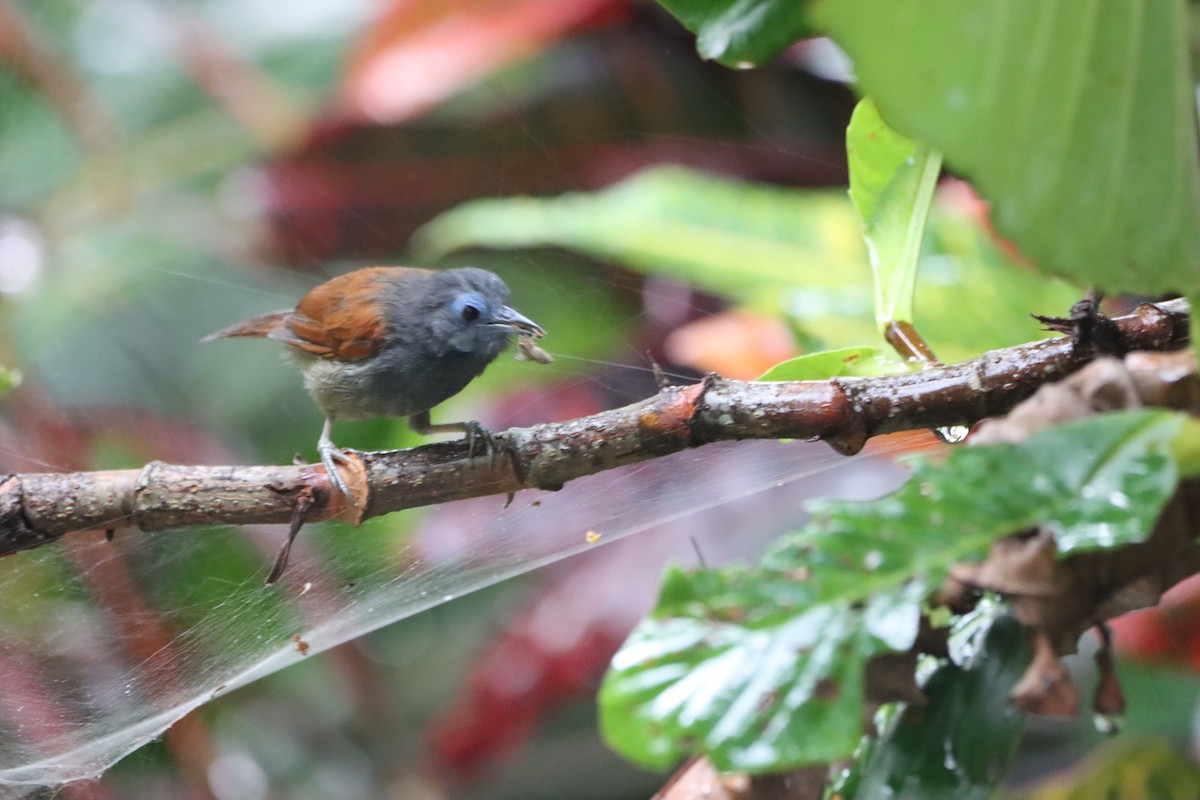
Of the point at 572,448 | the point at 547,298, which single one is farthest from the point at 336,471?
the point at 547,298

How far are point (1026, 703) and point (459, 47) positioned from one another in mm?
2681

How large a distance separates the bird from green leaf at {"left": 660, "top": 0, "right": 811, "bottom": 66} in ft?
1.87

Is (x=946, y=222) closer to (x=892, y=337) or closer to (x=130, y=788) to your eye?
(x=892, y=337)

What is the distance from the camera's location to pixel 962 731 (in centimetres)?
82

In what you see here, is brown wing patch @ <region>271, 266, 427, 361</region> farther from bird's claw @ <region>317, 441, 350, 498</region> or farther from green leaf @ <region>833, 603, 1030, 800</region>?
green leaf @ <region>833, 603, 1030, 800</region>

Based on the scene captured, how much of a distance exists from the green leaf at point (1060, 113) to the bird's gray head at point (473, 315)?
0.83m

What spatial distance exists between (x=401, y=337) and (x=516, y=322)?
0.20m

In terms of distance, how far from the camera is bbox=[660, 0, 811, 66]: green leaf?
0.92 meters

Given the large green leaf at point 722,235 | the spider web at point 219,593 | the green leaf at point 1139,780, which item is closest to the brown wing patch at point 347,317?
the spider web at point 219,593

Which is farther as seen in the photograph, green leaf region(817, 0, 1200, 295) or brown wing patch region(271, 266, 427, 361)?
brown wing patch region(271, 266, 427, 361)

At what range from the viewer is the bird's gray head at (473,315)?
143 cm

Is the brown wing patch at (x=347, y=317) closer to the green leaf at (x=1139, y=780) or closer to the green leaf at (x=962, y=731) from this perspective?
the green leaf at (x=962, y=731)

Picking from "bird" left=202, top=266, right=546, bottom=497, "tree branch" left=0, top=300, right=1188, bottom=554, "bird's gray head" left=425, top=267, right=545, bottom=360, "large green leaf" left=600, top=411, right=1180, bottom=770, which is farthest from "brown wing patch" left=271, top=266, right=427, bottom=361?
"large green leaf" left=600, top=411, right=1180, bottom=770

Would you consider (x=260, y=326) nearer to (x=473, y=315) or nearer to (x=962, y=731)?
(x=473, y=315)
